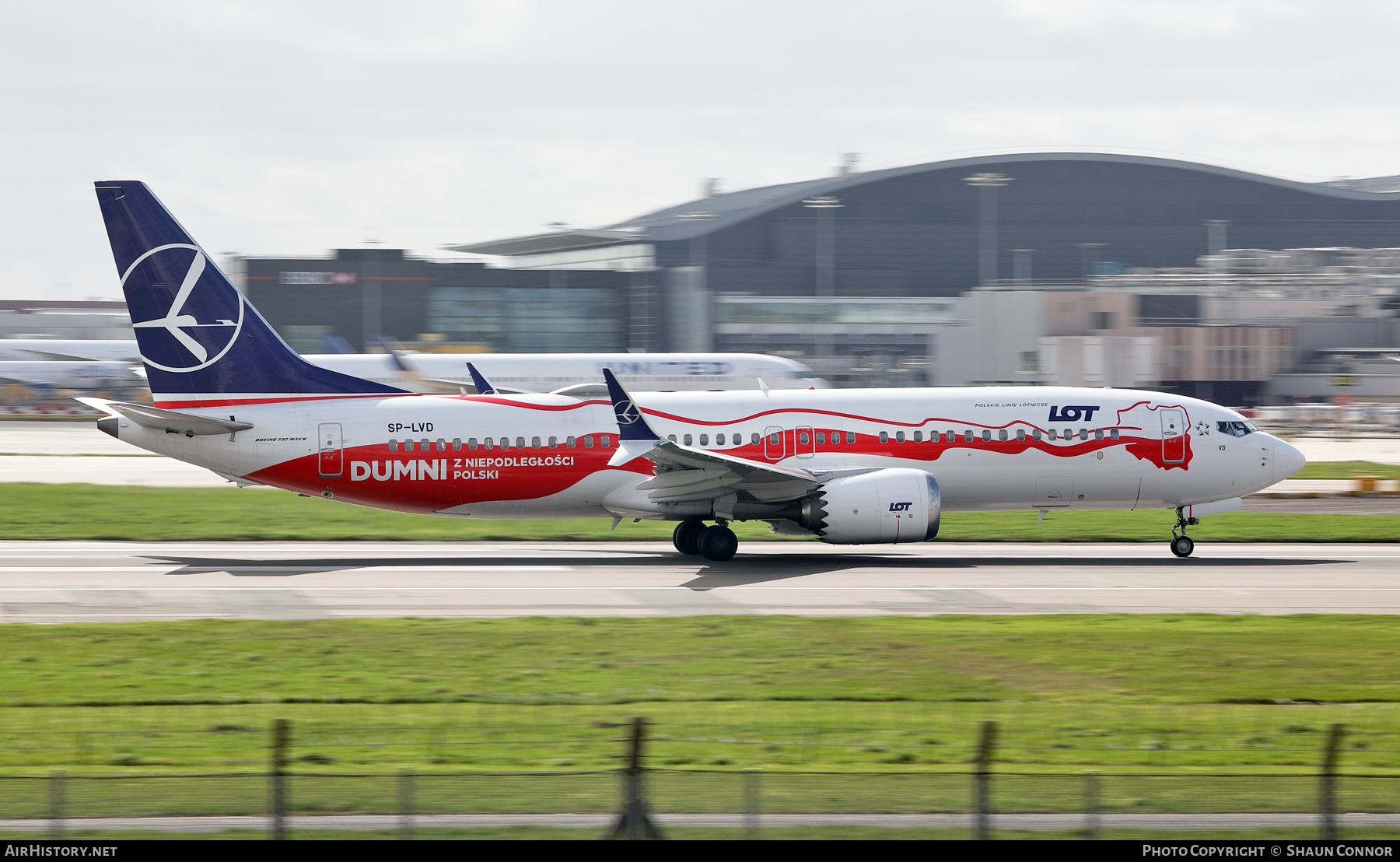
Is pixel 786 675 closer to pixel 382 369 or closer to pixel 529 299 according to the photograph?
pixel 382 369

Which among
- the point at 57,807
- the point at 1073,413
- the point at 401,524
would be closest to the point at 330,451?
the point at 401,524

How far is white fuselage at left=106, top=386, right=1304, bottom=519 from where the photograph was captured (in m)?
29.3

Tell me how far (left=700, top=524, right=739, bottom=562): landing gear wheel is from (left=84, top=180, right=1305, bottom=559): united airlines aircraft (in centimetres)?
4

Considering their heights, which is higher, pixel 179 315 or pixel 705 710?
pixel 179 315

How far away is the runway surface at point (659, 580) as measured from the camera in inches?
899

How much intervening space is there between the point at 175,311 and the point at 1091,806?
25688 millimetres

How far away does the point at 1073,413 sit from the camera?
29938mm

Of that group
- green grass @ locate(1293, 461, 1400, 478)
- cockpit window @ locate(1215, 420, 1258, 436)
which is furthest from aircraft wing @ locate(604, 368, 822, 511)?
green grass @ locate(1293, 461, 1400, 478)

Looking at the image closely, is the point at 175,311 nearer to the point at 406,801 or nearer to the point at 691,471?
the point at 691,471

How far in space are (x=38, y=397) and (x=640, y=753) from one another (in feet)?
340

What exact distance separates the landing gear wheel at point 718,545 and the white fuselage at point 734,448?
64 centimetres

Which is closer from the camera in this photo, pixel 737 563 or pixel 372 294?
pixel 737 563

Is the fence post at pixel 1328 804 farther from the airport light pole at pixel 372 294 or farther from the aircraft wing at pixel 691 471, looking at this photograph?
the airport light pole at pixel 372 294

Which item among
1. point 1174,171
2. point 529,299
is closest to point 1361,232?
point 1174,171
